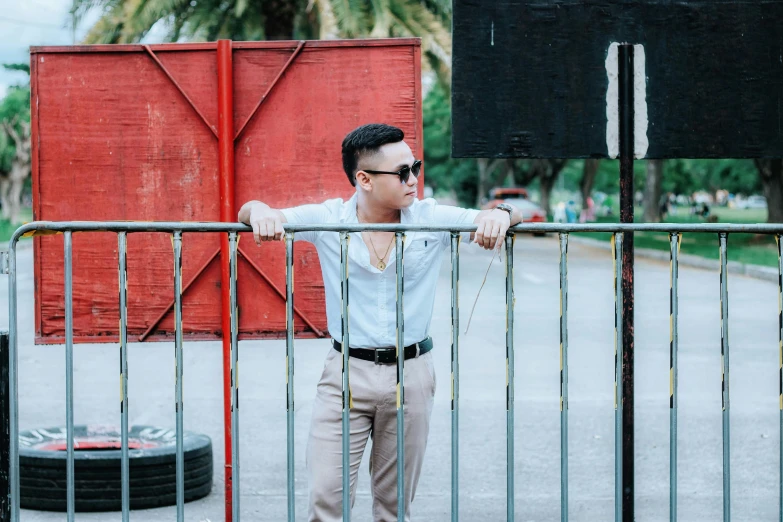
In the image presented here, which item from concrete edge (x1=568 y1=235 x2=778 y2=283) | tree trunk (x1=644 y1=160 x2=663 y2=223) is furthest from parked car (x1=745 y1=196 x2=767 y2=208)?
concrete edge (x1=568 y1=235 x2=778 y2=283)

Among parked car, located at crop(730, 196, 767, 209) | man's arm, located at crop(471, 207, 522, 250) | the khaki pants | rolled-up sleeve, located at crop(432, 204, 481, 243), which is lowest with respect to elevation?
the khaki pants

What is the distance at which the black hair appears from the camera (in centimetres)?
418

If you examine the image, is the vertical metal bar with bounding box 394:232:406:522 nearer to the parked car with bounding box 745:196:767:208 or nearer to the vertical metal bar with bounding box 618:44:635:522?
the vertical metal bar with bounding box 618:44:635:522

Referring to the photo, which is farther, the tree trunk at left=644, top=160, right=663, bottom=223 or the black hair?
the tree trunk at left=644, top=160, right=663, bottom=223

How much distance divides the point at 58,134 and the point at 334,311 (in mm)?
1906

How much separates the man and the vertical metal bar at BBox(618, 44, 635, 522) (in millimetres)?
708

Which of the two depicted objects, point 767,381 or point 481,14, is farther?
point 767,381

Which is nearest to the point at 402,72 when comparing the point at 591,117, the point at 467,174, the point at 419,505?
the point at 591,117

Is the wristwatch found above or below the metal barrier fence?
above

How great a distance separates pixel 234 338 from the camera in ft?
13.7

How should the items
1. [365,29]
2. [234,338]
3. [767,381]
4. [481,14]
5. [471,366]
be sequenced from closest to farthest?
[234,338] < [481,14] < [767,381] < [471,366] < [365,29]

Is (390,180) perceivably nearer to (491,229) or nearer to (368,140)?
(368,140)

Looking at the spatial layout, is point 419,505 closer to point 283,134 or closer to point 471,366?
point 283,134

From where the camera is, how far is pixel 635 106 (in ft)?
16.1
